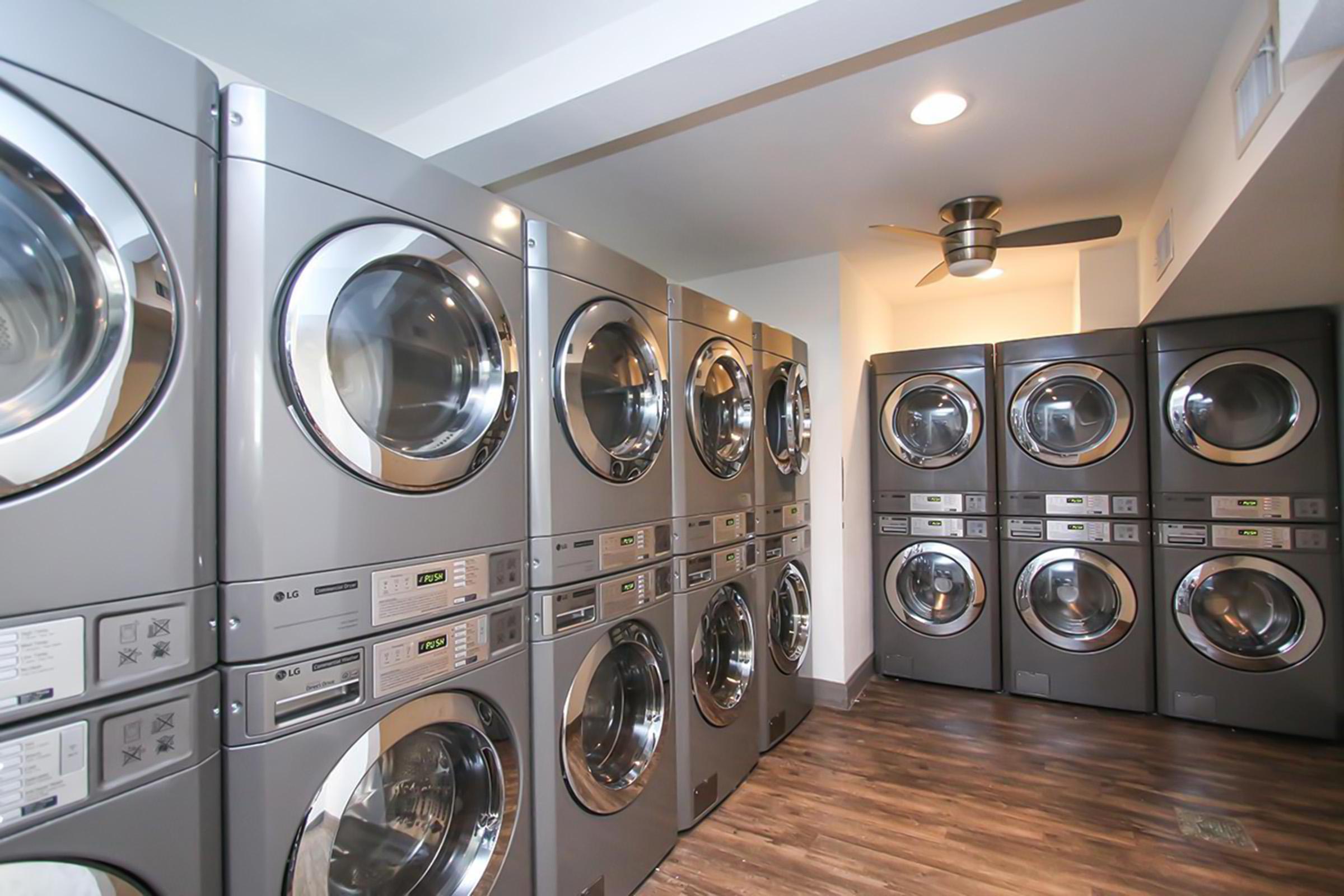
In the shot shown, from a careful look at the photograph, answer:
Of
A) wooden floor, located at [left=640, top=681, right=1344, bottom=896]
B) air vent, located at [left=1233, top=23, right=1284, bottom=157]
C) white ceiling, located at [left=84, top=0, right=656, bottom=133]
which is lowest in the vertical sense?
wooden floor, located at [left=640, top=681, right=1344, bottom=896]

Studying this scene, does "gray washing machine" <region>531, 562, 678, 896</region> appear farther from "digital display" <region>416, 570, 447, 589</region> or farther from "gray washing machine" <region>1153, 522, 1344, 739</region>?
"gray washing machine" <region>1153, 522, 1344, 739</region>

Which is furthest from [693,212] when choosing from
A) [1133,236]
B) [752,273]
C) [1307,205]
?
[1133,236]

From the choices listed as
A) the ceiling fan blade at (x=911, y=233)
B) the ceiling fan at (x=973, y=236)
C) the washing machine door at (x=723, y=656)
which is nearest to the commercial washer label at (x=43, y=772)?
the washing machine door at (x=723, y=656)

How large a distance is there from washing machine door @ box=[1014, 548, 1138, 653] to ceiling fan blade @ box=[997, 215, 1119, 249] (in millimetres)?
1702

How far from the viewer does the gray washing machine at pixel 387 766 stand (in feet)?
3.50

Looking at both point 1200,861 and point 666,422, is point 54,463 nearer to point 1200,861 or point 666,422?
point 666,422

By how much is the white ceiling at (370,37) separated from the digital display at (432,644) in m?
1.54

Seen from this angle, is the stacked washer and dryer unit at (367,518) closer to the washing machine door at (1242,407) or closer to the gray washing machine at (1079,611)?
the gray washing machine at (1079,611)

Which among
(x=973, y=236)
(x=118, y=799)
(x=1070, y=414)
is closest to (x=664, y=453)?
(x=118, y=799)

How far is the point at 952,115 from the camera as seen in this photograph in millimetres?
2176

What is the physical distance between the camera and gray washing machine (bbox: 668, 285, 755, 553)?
7.46 feet

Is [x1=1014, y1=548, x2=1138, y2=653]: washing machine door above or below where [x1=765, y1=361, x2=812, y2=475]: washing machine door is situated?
below

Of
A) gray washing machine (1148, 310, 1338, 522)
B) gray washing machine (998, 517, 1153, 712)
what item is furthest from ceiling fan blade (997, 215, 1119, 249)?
gray washing machine (998, 517, 1153, 712)

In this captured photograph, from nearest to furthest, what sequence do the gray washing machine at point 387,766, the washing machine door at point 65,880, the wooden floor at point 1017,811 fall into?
the washing machine door at point 65,880 < the gray washing machine at point 387,766 < the wooden floor at point 1017,811
